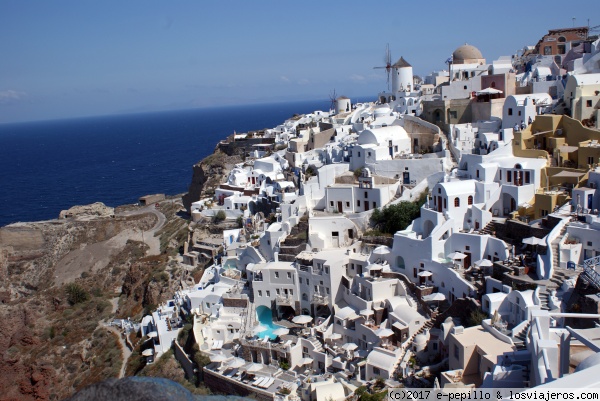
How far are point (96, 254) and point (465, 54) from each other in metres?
35.8

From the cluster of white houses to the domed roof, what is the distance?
586 centimetres

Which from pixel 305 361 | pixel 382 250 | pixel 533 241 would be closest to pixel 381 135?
pixel 382 250

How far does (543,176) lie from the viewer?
86.8 feet

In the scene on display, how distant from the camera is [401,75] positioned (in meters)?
53.4

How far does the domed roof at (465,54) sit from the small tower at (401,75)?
247 inches

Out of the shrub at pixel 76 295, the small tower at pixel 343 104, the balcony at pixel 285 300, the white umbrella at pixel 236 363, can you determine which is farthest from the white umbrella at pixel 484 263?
the small tower at pixel 343 104

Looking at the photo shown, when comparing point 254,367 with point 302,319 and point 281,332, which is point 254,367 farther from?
point 302,319

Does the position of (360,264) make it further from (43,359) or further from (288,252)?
(43,359)

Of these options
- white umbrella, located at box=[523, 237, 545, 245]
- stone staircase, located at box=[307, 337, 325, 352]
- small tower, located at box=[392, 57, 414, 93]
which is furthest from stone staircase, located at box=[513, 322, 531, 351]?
small tower, located at box=[392, 57, 414, 93]

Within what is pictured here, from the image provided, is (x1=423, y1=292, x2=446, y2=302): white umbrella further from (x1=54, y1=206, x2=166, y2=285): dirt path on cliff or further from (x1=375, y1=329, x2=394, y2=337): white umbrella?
(x1=54, y1=206, x2=166, y2=285): dirt path on cliff

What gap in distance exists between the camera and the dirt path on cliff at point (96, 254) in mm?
47719

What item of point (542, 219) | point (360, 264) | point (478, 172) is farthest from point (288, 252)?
point (542, 219)

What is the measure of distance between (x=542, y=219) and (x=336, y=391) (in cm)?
1129

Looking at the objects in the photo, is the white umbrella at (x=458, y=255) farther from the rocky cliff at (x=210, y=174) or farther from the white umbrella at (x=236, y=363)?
the rocky cliff at (x=210, y=174)
